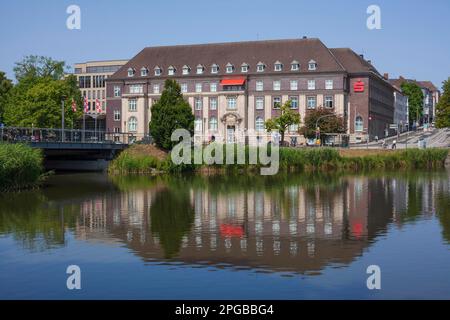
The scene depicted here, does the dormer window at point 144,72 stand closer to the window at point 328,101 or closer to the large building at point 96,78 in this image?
the large building at point 96,78

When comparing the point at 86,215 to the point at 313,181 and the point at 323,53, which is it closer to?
the point at 313,181

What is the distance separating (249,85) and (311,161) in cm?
3505

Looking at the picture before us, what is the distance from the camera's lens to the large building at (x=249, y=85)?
325ft

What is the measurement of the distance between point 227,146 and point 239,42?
45.7m

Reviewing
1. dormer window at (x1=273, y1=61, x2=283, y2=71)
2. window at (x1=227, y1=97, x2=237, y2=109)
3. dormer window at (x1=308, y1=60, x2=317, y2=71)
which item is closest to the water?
dormer window at (x1=308, y1=60, x2=317, y2=71)

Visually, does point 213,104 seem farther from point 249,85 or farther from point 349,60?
point 349,60

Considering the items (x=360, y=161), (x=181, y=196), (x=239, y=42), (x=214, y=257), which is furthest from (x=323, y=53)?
(x=214, y=257)

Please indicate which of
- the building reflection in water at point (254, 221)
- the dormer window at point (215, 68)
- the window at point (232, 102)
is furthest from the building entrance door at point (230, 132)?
the building reflection in water at point (254, 221)

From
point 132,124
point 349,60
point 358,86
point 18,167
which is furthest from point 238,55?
point 18,167

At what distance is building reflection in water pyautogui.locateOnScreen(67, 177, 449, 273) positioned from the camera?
65.1ft

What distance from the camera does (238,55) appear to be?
4151 inches

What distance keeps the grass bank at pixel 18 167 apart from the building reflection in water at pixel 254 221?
6.12m

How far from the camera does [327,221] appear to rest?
2720 cm

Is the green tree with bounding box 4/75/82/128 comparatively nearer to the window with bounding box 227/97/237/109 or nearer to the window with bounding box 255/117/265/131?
the window with bounding box 227/97/237/109
